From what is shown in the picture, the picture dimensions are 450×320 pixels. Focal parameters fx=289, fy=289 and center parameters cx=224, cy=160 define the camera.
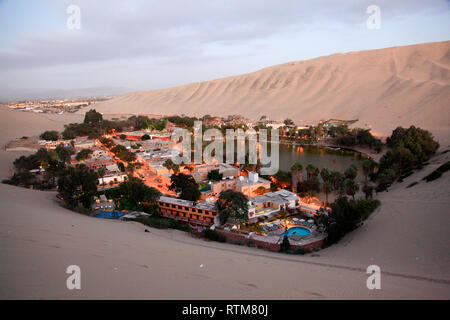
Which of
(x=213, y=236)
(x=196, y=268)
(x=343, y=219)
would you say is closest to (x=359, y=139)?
(x=343, y=219)

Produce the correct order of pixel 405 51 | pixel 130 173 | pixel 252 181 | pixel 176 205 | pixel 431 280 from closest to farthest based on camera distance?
pixel 431 280, pixel 176 205, pixel 252 181, pixel 130 173, pixel 405 51

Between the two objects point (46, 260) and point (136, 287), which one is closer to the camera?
point (136, 287)

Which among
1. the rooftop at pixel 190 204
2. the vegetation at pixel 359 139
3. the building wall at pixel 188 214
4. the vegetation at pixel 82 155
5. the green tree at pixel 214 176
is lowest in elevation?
the building wall at pixel 188 214

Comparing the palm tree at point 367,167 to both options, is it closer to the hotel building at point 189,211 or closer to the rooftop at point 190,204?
the rooftop at point 190,204

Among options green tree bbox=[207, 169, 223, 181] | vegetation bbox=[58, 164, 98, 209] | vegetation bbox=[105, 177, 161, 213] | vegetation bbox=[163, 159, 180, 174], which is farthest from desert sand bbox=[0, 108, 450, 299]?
vegetation bbox=[163, 159, 180, 174]

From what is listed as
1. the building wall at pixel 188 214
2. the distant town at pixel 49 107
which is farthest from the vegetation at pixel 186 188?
the distant town at pixel 49 107

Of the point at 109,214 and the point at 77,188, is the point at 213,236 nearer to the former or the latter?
the point at 109,214

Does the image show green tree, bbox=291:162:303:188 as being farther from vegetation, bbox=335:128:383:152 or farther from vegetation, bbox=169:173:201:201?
vegetation, bbox=335:128:383:152

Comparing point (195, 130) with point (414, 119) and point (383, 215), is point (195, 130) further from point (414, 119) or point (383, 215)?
point (383, 215)

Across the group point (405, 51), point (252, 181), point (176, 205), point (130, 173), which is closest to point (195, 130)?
point (130, 173)
